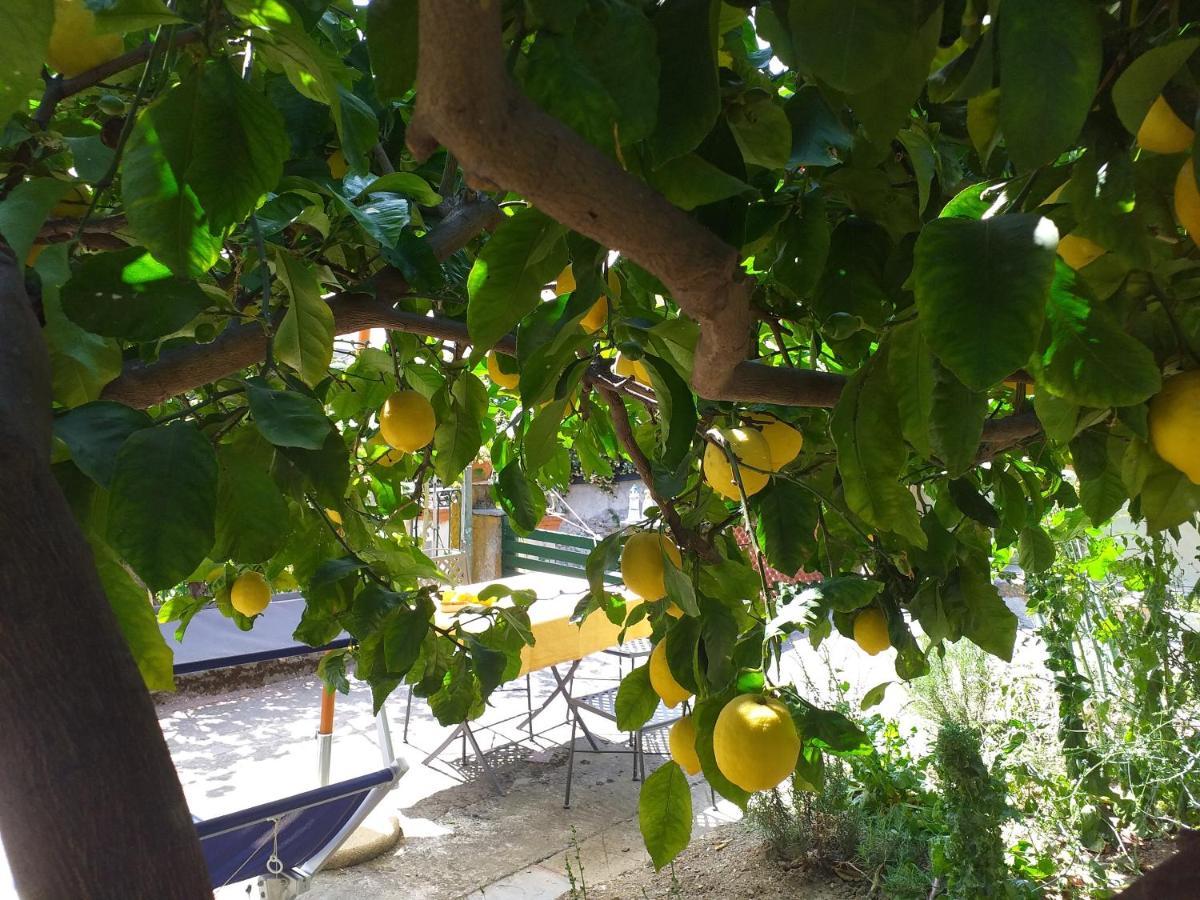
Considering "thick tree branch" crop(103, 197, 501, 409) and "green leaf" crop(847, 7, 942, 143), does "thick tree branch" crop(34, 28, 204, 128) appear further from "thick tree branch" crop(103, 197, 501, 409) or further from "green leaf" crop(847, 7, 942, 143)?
"green leaf" crop(847, 7, 942, 143)

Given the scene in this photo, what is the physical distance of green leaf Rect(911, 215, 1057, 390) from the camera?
12.9 inches

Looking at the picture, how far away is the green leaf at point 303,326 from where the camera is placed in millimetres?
727

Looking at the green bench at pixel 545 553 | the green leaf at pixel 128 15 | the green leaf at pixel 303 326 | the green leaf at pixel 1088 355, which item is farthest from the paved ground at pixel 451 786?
the green leaf at pixel 128 15

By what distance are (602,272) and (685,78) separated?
166mm

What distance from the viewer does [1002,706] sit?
3326mm

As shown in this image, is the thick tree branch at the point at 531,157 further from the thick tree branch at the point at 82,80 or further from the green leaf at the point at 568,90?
the thick tree branch at the point at 82,80

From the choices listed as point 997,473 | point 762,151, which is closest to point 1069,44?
point 762,151

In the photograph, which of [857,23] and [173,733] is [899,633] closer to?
[857,23]

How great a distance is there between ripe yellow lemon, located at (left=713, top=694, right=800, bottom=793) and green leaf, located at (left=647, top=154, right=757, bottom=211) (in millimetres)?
368

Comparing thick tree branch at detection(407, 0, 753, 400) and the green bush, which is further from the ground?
thick tree branch at detection(407, 0, 753, 400)

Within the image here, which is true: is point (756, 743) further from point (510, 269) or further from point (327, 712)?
point (327, 712)

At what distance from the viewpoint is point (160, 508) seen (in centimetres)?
46

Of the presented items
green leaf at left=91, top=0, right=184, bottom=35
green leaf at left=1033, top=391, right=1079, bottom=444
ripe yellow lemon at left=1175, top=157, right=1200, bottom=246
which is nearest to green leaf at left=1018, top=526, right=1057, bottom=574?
green leaf at left=1033, top=391, right=1079, bottom=444

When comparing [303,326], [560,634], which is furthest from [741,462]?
[560,634]
